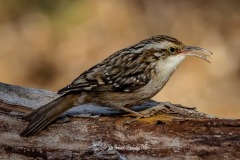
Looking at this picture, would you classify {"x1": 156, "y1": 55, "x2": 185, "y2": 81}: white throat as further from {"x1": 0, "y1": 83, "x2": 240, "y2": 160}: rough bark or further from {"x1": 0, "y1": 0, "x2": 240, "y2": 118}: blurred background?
{"x1": 0, "y1": 0, "x2": 240, "y2": 118}: blurred background

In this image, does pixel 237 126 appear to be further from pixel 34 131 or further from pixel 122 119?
pixel 34 131

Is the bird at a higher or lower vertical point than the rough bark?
higher

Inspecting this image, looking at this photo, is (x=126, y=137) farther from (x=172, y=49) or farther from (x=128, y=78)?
(x=172, y=49)

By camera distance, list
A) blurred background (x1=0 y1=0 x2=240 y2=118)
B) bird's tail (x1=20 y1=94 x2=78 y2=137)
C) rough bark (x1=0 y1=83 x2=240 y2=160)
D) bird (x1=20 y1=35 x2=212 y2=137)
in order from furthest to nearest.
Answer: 1. blurred background (x1=0 y1=0 x2=240 y2=118)
2. bird (x1=20 y1=35 x2=212 y2=137)
3. bird's tail (x1=20 y1=94 x2=78 y2=137)
4. rough bark (x1=0 y1=83 x2=240 y2=160)

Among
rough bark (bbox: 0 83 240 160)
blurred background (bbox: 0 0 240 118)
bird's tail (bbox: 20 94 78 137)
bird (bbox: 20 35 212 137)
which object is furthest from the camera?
blurred background (bbox: 0 0 240 118)

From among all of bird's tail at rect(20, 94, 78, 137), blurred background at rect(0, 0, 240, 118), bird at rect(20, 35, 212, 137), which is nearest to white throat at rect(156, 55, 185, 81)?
bird at rect(20, 35, 212, 137)

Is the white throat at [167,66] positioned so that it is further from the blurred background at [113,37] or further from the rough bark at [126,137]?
the blurred background at [113,37]

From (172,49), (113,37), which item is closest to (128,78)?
(172,49)
